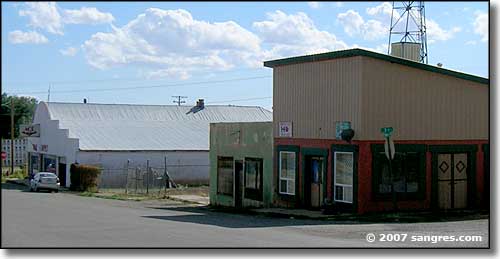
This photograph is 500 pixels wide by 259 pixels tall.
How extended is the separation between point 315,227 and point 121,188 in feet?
107

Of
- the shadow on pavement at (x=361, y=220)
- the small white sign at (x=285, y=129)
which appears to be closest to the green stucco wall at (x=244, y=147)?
the small white sign at (x=285, y=129)

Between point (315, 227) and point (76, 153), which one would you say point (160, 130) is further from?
point (315, 227)

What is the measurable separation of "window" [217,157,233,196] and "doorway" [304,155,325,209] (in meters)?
6.00

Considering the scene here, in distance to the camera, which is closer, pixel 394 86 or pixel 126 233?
pixel 126 233

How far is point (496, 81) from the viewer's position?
13539mm

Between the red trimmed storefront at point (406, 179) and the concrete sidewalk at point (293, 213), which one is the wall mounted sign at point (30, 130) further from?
the red trimmed storefront at point (406, 179)

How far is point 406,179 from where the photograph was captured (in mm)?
23859

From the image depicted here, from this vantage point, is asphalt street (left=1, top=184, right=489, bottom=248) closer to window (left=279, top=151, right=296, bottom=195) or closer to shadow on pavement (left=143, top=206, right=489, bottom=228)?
shadow on pavement (left=143, top=206, right=489, bottom=228)

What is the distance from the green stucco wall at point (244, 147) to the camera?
28094 millimetres

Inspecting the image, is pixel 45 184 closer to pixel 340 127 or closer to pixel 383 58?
pixel 340 127

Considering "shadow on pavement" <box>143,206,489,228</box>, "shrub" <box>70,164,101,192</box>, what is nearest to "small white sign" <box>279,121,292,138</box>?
"shadow on pavement" <box>143,206,489,228</box>

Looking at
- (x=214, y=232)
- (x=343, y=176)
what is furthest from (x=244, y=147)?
(x=214, y=232)

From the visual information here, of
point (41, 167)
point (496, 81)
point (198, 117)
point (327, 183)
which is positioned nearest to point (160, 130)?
point (198, 117)

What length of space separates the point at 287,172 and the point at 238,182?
13.1 ft
